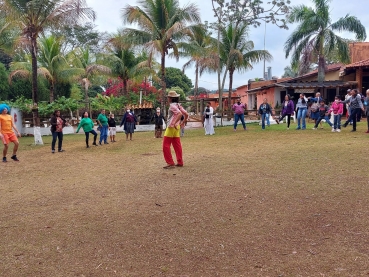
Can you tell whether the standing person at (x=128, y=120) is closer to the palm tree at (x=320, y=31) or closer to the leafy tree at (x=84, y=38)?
the palm tree at (x=320, y=31)

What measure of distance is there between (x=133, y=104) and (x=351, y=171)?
1837 cm

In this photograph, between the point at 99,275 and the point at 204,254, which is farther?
the point at 204,254

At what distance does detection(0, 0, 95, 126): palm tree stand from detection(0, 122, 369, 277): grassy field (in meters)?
9.07

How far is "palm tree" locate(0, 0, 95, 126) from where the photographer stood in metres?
14.1

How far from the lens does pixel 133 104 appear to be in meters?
23.5

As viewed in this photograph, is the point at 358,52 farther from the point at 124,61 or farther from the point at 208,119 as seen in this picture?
the point at 124,61

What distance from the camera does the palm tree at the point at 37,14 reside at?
14.1m

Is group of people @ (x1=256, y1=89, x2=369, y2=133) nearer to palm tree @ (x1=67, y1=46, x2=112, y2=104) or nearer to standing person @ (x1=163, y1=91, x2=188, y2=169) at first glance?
standing person @ (x1=163, y1=91, x2=188, y2=169)

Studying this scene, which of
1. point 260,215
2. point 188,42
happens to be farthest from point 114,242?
point 188,42

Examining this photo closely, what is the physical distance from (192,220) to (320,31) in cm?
2263

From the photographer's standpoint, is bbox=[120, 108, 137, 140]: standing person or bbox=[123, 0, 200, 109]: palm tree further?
bbox=[123, 0, 200, 109]: palm tree

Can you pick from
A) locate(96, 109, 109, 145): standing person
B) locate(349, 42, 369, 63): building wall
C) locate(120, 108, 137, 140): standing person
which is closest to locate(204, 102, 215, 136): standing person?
locate(120, 108, 137, 140): standing person

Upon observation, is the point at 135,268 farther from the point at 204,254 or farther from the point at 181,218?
the point at 181,218

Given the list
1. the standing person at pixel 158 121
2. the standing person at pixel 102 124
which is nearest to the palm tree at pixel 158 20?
the standing person at pixel 158 121
